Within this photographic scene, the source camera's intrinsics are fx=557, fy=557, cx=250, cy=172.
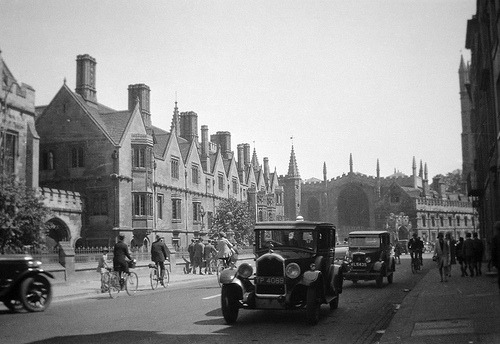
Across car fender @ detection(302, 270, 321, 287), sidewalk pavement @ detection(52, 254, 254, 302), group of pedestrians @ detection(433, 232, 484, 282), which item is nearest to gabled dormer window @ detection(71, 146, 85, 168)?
sidewalk pavement @ detection(52, 254, 254, 302)

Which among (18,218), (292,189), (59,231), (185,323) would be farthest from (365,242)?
(292,189)

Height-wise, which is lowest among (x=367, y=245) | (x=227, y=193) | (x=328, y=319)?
(x=328, y=319)

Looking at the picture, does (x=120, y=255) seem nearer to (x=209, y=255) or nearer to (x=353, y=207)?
(x=209, y=255)

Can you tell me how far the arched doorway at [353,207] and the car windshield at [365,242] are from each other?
8054 centimetres

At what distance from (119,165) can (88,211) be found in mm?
3993

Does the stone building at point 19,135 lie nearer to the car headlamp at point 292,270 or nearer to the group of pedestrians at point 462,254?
the group of pedestrians at point 462,254

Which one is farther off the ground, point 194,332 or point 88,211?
point 88,211

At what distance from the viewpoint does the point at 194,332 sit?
9.77 meters

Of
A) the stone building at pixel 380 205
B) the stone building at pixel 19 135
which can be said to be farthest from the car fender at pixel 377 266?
the stone building at pixel 380 205

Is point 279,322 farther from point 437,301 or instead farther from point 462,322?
point 437,301

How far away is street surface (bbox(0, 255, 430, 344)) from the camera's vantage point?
30.5ft

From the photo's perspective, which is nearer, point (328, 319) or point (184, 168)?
point (328, 319)

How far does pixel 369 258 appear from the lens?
1914cm

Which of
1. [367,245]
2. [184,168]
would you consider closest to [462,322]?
[367,245]
